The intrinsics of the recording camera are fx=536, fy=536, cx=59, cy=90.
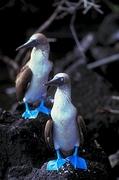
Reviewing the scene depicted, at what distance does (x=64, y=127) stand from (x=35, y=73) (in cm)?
48

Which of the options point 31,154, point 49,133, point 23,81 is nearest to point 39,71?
point 23,81

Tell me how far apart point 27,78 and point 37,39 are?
268 mm

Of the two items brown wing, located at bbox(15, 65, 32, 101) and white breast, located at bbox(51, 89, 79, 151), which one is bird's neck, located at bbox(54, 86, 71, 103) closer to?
white breast, located at bbox(51, 89, 79, 151)

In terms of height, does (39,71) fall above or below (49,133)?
above

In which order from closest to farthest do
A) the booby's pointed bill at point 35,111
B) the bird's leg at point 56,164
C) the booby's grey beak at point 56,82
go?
the booby's grey beak at point 56,82 → the bird's leg at point 56,164 → the booby's pointed bill at point 35,111

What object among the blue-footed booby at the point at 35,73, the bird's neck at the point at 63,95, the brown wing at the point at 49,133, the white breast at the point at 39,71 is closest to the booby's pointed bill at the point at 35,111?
the blue-footed booby at the point at 35,73

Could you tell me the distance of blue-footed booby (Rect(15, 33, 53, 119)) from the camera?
336 centimetres

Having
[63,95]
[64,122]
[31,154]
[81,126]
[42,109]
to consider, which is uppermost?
[63,95]

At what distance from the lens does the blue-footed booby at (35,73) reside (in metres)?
3.36

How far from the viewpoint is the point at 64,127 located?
3.10m

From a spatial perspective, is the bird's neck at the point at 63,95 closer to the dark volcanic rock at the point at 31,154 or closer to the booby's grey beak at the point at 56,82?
the booby's grey beak at the point at 56,82

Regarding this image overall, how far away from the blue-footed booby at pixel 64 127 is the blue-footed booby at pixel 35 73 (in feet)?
1.00

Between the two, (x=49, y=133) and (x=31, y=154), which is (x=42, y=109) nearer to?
(x=31, y=154)

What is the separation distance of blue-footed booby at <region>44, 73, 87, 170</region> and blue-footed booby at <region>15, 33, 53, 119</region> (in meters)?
0.30
